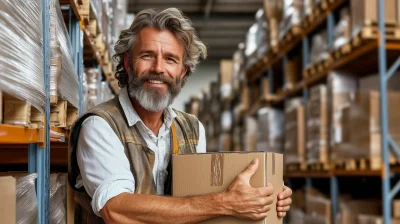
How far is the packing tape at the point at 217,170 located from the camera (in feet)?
9.61

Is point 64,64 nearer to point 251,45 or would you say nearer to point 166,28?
point 166,28

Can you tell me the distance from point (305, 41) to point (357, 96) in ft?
7.88

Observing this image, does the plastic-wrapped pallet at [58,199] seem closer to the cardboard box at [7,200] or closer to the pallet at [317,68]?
the cardboard box at [7,200]

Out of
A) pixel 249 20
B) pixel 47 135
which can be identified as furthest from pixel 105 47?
pixel 249 20

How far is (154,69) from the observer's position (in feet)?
10.8

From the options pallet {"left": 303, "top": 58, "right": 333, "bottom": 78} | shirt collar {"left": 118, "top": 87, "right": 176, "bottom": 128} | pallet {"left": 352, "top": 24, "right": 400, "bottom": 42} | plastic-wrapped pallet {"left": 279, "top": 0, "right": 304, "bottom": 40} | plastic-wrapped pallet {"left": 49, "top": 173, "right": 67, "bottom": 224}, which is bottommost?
plastic-wrapped pallet {"left": 49, "top": 173, "right": 67, "bottom": 224}

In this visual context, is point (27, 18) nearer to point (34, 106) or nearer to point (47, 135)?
point (34, 106)

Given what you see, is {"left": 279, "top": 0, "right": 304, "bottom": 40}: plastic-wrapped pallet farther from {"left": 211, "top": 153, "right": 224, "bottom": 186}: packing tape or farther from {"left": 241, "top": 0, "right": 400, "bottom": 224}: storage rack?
{"left": 211, "top": 153, "right": 224, "bottom": 186}: packing tape

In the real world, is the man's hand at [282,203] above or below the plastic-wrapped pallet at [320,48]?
below

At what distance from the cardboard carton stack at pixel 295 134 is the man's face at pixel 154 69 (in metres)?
4.98

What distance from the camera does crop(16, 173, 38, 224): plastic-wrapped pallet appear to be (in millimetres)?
2681

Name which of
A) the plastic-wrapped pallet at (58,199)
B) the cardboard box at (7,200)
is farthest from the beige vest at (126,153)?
the cardboard box at (7,200)

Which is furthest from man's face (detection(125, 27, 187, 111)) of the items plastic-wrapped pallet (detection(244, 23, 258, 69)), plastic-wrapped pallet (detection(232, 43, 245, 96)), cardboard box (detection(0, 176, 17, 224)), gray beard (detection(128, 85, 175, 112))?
plastic-wrapped pallet (detection(232, 43, 245, 96))

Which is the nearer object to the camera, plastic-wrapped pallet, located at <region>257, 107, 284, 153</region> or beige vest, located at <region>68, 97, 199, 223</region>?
beige vest, located at <region>68, 97, 199, 223</region>
